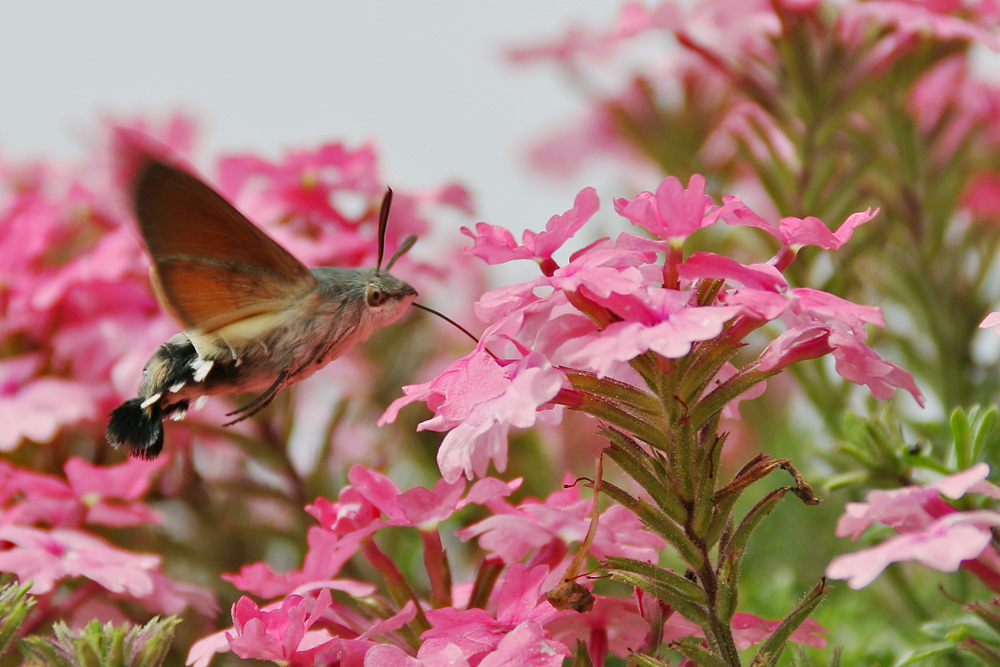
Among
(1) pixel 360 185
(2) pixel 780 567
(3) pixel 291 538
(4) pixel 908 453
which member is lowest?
(2) pixel 780 567

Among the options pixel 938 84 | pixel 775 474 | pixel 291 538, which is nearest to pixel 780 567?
pixel 775 474

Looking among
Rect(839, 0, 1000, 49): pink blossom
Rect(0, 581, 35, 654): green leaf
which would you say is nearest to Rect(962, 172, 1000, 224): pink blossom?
Rect(839, 0, 1000, 49): pink blossom

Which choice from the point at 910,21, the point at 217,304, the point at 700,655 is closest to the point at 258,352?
the point at 217,304

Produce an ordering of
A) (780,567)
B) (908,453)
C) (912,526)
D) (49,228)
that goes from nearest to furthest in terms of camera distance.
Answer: (912,526) → (908,453) → (49,228) → (780,567)

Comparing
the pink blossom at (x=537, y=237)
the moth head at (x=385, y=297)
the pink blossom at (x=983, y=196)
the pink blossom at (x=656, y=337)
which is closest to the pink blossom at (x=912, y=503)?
the pink blossom at (x=656, y=337)

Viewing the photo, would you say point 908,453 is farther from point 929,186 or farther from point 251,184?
point 251,184

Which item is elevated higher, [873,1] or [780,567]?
[873,1]

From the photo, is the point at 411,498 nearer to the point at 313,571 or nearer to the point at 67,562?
the point at 313,571
